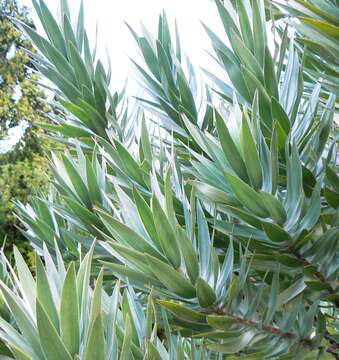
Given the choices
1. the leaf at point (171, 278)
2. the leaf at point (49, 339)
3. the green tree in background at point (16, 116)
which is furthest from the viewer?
the green tree in background at point (16, 116)

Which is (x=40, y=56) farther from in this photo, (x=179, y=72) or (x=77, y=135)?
(x=179, y=72)

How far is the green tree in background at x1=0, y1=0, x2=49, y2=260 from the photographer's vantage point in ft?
25.5

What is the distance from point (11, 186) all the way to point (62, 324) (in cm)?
776

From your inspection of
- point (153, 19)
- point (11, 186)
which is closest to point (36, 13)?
point (153, 19)

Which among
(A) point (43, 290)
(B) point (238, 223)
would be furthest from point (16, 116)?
(A) point (43, 290)

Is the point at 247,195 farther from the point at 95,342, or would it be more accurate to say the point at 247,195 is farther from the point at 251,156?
the point at 95,342

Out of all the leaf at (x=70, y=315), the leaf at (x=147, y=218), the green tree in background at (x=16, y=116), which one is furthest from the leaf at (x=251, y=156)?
the green tree in background at (x=16, y=116)

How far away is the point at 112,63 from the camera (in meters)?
1.00

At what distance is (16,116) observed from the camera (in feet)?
29.0

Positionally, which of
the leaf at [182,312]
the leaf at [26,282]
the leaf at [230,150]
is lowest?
the leaf at [182,312]

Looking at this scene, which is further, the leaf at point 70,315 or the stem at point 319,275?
the stem at point 319,275

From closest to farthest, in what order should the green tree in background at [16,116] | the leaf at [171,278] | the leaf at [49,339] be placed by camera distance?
the leaf at [49,339] < the leaf at [171,278] < the green tree in background at [16,116]

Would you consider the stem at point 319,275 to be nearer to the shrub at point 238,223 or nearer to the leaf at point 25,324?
the shrub at point 238,223

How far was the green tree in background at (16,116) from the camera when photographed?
778 centimetres
